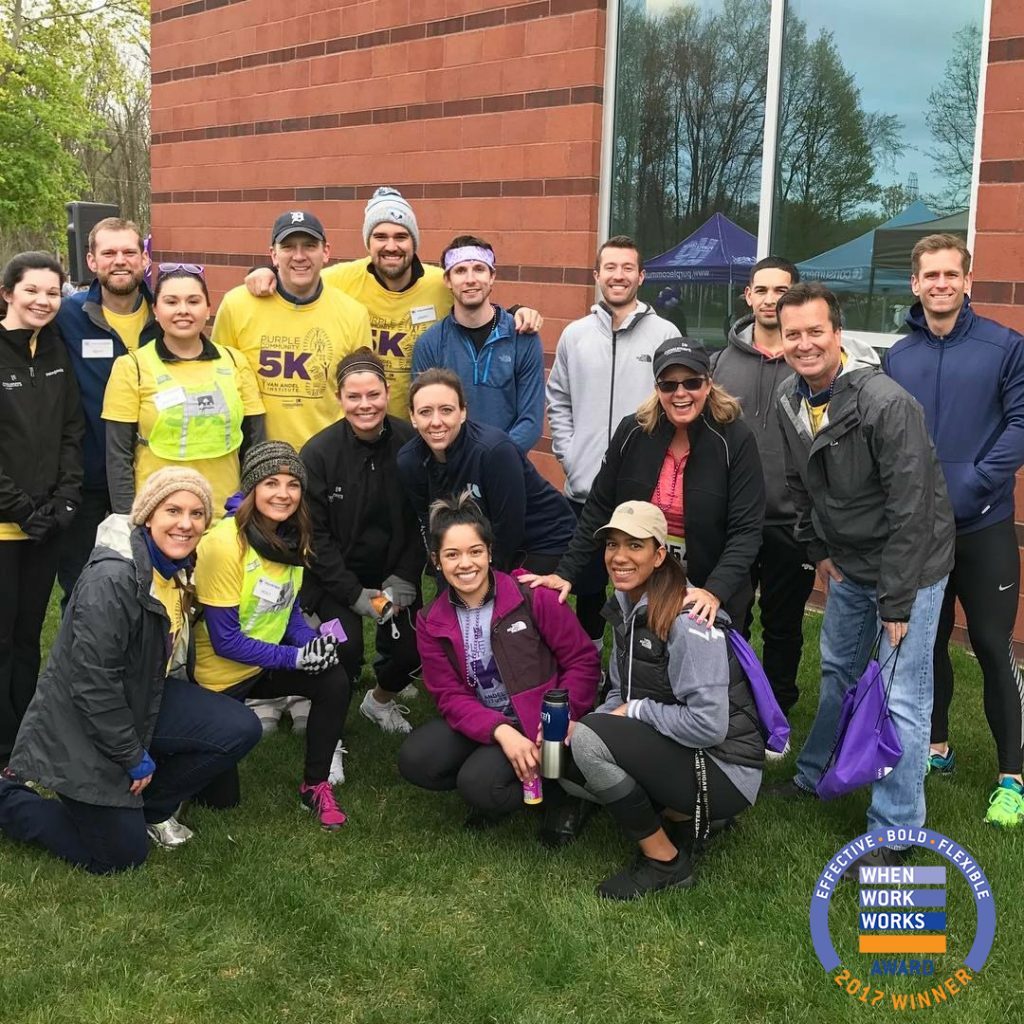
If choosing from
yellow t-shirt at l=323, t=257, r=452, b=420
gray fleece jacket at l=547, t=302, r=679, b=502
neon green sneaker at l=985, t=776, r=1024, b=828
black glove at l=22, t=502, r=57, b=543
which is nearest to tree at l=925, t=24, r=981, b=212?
gray fleece jacket at l=547, t=302, r=679, b=502

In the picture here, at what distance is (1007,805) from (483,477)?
2344 millimetres

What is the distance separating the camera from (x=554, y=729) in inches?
158

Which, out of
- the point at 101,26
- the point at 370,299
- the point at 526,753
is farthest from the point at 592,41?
the point at 101,26

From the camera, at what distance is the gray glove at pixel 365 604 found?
4848mm

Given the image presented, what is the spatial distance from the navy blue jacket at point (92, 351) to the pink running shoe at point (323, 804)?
5.47 feet

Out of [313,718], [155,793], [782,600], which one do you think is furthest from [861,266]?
[155,793]

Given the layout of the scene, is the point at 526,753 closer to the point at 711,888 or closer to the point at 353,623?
the point at 711,888

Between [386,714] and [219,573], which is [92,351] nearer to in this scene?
[219,573]

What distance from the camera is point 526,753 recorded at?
4.13 m

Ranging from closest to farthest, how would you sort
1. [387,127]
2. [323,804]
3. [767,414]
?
[323,804] → [767,414] → [387,127]

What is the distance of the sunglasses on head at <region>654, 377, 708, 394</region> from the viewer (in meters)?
4.17

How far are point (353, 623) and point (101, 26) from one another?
1175 inches

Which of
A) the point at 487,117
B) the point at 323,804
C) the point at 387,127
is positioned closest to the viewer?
the point at 323,804

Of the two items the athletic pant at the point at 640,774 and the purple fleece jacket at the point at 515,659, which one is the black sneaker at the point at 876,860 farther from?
the purple fleece jacket at the point at 515,659
